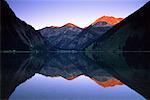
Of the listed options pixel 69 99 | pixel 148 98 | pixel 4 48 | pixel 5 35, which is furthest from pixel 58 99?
pixel 5 35

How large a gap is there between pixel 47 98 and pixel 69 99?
1277 mm

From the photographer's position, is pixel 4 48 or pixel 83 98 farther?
pixel 4 48

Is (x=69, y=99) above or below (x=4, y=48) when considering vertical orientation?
above

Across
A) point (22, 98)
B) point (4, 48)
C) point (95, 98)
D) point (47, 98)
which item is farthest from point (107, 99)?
point (4, 48)

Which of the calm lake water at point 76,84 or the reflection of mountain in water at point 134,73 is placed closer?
the calm lake water at point 76,84

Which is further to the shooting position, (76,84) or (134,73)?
(134,73)

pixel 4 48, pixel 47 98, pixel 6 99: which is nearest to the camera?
pixel 6 99

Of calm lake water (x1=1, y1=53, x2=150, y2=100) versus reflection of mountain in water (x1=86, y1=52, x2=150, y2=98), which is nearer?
calm lake water (x1=1, y1=53, x2=150, y2=100)

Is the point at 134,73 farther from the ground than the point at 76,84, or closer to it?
closer to it

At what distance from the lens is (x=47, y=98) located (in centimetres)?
1655

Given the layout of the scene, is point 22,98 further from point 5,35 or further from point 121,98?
point 5,35

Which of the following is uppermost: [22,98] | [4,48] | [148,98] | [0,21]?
[148,98]

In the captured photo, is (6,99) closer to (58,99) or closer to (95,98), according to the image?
(58,99)

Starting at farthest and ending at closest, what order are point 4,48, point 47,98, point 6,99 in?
point 4,48 → point 47,98 → point 6,99
